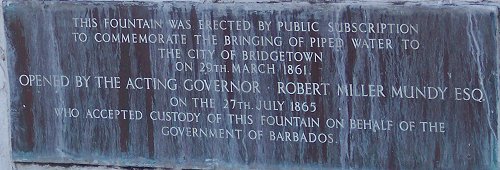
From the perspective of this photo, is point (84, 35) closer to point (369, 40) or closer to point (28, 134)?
point (28, 134)

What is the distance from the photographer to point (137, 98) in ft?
11.4

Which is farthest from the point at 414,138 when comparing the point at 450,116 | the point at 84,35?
the point at 84,35

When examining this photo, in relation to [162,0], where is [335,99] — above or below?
below

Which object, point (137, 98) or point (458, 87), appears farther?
point (137, 98)

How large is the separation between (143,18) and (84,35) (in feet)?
0.69

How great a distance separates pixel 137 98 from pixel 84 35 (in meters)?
0.27

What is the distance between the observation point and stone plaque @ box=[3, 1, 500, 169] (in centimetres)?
324

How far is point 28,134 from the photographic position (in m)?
3.60

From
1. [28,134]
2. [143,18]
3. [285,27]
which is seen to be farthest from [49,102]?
[285,27]

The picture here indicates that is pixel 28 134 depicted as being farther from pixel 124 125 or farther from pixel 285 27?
pixel 285 27

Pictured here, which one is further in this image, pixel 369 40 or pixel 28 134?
pixel 28 134

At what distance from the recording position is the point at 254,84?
133 inches

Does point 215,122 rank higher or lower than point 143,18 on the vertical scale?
lower

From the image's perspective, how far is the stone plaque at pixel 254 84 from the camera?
324cm
